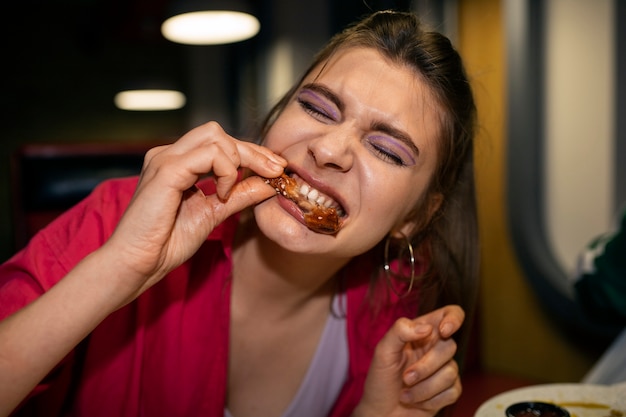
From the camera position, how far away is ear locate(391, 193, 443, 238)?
1.62 metres

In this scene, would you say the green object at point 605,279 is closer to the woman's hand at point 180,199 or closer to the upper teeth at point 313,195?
the upper teeth at point 313,195

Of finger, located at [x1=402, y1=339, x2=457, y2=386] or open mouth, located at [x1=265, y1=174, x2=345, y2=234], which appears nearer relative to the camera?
open mouth, located at [x1=265, y1=174, x2=345, y2=234]

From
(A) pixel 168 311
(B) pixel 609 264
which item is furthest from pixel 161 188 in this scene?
(B) pixel 609 264

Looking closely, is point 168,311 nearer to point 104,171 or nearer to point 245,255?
point 245,255

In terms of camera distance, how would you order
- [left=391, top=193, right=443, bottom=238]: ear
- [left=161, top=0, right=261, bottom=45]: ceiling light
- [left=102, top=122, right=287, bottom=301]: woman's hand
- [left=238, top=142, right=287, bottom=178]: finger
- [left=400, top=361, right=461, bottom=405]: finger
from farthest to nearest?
[left=161, top=0, right=261, bottom=45]: ceiling light → [left=391, top=193, right=443, bottom=238]: ear → [left=400, top=361, right=461, bottom=405]: finger → [left=238, top=142, right=287, bottom=178]: finger → [left=102, top=122, right=287, bottom=301]: woman's hand

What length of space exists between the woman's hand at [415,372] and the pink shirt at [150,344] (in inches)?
15.1

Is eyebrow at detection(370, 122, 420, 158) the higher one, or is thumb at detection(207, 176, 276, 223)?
eyebrow at detection(370, 122, 420, 158)

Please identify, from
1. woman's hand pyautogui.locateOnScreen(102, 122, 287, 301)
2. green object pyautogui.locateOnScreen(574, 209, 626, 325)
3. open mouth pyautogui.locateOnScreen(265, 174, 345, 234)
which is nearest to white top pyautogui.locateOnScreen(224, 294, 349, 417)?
open mouth pyautogui.locateOnScreen(265, 174, 345, 234)

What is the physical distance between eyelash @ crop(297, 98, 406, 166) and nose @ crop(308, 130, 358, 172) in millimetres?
63

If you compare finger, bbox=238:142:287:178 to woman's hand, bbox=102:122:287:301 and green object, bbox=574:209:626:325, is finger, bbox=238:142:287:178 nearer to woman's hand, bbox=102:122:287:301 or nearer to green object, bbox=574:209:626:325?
woman's hand, bbox=102:122:287:301

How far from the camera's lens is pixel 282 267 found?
1.53 m

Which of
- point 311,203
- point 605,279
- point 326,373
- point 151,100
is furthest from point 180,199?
point 151,100

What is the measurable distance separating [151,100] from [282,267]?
5675mm

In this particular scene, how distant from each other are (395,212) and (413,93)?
292 millimetres
